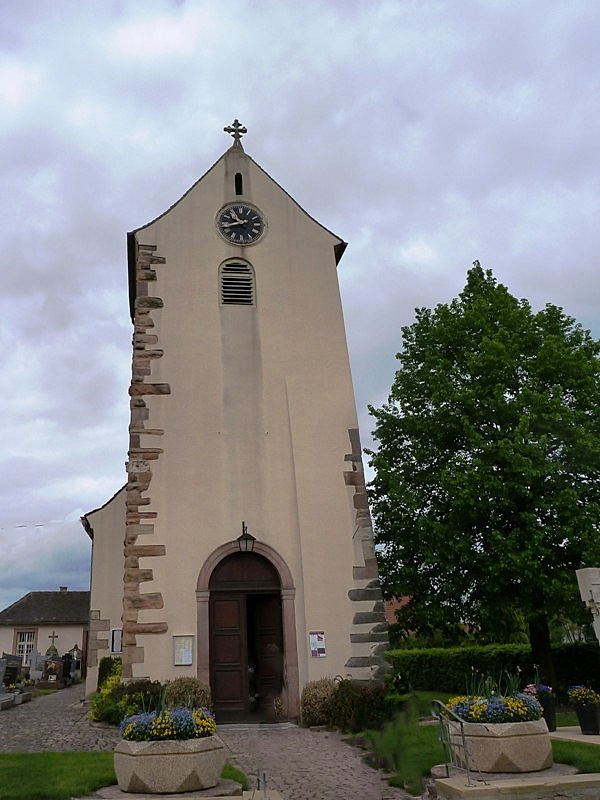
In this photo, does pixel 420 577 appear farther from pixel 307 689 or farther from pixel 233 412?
pixel 233 412

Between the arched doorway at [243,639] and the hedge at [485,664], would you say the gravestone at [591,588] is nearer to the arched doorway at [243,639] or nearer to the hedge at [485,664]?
the arched doorway at [243,639]

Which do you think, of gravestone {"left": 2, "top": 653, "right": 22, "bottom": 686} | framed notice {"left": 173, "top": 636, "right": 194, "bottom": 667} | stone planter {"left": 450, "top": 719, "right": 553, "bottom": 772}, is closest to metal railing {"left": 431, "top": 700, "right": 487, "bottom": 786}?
stone planter {"left": 450, "top": 719, "right": 553, "bottom": 772}

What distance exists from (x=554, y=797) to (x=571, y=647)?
45.0 ft

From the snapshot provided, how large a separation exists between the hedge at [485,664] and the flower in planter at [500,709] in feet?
35.2

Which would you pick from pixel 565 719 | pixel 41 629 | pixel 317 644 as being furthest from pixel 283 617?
pixel 41 629

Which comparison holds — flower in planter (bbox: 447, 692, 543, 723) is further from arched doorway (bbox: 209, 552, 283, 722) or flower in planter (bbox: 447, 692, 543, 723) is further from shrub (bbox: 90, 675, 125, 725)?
shrub (bbox: 90, 675, 125, 725)

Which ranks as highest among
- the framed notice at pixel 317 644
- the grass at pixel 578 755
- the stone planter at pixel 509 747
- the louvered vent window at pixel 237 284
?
the louvered vent window at pixel 237 284

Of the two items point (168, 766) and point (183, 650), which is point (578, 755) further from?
point (183, 650)

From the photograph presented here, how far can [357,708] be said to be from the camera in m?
13.1

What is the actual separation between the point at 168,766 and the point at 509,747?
11.6 ft

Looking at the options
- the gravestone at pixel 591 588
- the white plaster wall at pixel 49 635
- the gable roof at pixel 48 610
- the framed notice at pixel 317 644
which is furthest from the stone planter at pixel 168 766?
the white plaster wall at pixel 49 635

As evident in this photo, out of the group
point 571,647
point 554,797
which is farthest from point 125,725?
point 571,647

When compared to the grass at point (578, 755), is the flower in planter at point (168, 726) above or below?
above

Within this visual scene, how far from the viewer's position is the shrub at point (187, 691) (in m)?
13.2
